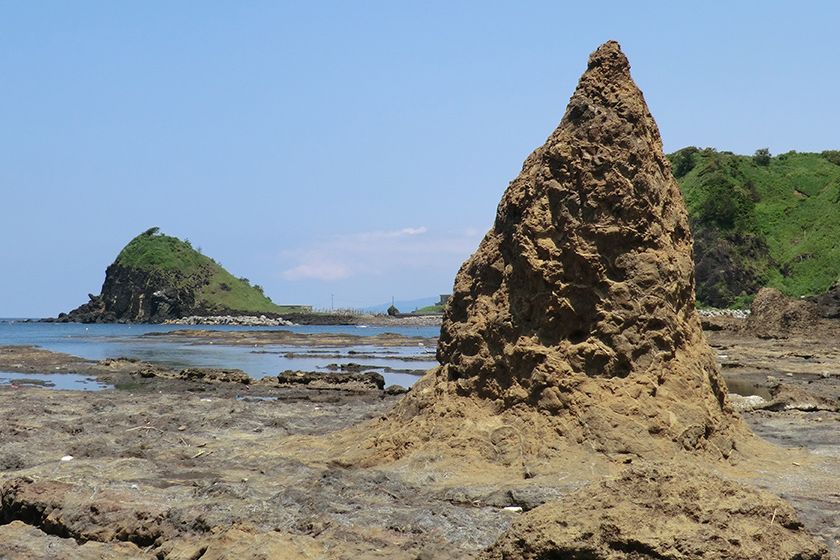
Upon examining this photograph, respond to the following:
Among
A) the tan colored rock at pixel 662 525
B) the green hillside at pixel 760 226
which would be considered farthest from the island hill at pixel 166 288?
the tan colored rock at pixel 662 525

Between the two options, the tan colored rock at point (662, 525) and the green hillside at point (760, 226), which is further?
the green hillside at point (760, 226)

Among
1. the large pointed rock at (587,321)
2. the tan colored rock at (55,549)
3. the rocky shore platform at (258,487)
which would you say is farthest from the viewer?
the large pointed rock at (587,321)

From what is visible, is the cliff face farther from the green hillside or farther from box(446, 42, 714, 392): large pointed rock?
box(446, 42, 714, 392): large pointed rock

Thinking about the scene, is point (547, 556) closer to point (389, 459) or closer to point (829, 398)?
point (389, 459)

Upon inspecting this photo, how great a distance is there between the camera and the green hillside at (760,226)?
227 feet

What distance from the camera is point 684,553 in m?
5.25

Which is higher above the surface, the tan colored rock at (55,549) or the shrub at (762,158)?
the shrub at (762,158)

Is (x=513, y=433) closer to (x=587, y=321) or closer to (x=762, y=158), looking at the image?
(x=587, y=321)

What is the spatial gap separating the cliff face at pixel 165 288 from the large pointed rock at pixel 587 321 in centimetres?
10453

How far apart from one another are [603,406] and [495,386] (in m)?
1.38

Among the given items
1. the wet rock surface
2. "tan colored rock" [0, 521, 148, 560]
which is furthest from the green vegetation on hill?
"tan colored rock" [0, 521, 148, 560]

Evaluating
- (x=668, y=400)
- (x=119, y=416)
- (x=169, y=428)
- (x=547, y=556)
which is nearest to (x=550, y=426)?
(x=668, y=400)

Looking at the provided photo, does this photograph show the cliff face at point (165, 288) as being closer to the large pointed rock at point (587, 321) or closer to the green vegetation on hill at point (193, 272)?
the green vegetation on hill at point (193, 272)

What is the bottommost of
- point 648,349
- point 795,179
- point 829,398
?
point 829,398
